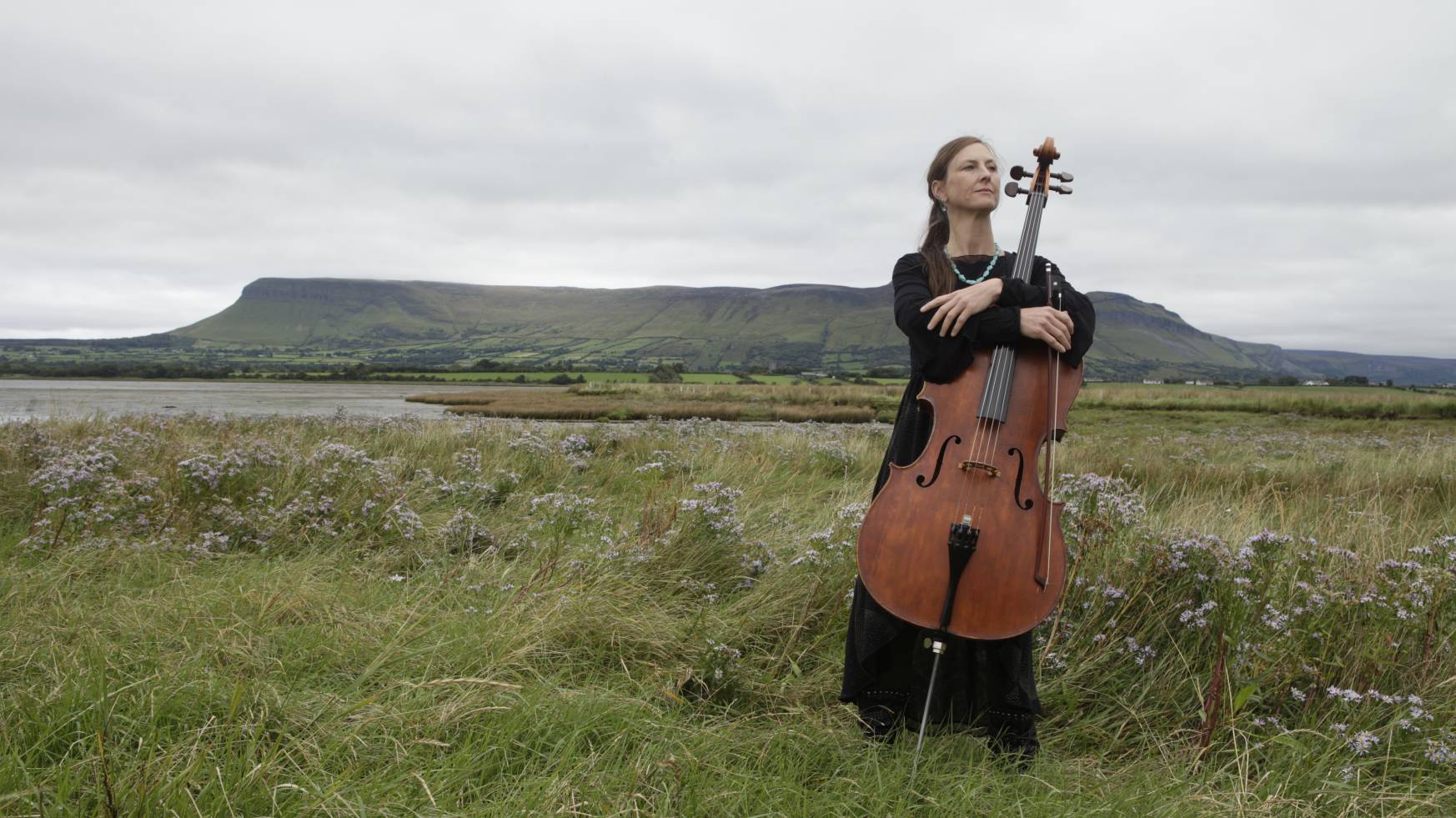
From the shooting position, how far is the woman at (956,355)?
8.64 ft

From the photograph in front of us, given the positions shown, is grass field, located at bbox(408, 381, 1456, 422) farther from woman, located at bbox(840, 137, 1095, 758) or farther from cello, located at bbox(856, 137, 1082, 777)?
cello, located at bbox(856, 137, 1082, 777)

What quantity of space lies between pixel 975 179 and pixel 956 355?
789mm

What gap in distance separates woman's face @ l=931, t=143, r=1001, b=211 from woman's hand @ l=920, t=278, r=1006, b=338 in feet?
1.57

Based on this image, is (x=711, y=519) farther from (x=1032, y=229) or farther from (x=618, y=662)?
(x=1032, y=229)

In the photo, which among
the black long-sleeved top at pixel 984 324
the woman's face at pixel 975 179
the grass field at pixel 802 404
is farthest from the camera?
the grass field at pixel 802 404

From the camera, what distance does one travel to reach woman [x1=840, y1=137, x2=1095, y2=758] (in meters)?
2.63

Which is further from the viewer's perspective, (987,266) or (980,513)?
(987,266)

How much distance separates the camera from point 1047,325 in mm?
2504

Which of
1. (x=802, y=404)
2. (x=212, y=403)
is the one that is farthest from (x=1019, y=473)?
(x=802, y=404)

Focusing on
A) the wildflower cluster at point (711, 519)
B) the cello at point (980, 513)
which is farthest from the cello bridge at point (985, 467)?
the wildflower cluster at point (711, 519)

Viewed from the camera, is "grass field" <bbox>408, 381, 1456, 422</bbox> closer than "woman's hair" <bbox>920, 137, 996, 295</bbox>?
No

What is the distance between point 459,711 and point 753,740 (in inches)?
41.9

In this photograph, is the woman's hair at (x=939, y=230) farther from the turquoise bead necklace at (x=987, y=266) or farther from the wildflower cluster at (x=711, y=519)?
the wildflower cluster at (x=711, y=519)

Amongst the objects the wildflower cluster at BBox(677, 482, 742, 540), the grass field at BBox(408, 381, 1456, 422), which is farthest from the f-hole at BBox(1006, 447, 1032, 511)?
the grass field at BBox(408, 381, 1456, 422)
